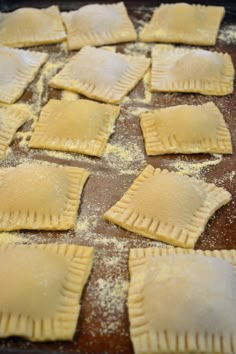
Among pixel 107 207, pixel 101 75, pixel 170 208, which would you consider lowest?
pixel 107 207

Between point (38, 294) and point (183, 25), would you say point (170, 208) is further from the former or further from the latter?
→ point (183, 25)

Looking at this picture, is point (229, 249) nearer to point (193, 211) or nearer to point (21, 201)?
point (193, 211)

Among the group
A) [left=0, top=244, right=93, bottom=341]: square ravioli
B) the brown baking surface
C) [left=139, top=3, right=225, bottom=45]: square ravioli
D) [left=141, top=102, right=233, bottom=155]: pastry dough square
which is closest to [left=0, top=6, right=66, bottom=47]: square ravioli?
the brown baking surface

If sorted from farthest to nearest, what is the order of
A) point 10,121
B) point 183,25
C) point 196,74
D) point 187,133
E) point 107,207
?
1. point 183,25
2. point 196,74
3. point 10,121
4. point 187,133
5. point 107,207

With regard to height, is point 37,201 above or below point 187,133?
below

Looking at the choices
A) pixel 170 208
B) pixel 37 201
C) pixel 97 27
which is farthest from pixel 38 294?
pixel 97 27

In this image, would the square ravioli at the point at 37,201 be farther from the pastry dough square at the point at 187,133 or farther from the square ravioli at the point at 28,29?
the square ravioli at the point at 28,29

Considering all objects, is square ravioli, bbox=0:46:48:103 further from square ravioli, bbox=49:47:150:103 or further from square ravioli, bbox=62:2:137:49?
square ravioli, bbox=62:2:137:49
